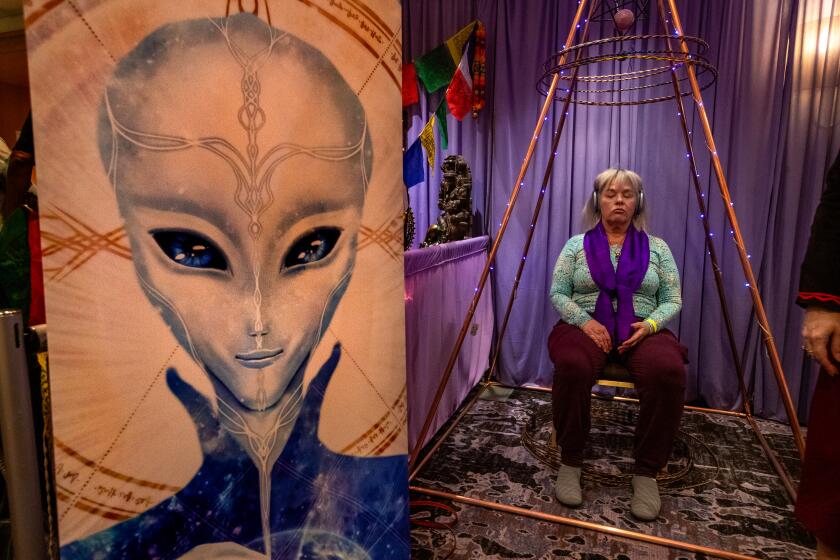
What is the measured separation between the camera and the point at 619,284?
233 cm

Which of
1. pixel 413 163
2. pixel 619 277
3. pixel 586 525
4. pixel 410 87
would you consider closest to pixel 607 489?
pixel 586 525

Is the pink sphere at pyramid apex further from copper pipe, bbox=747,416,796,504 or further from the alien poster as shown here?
copper pipe, bbox=747,416,796,504

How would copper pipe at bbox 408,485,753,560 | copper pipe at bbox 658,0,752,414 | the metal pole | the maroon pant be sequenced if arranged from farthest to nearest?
copper pipe at bbox 658,0,752,414
the maroon pant
copper pipe at bbox 408,485,753,560
the metal pole

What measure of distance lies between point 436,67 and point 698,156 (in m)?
1.51

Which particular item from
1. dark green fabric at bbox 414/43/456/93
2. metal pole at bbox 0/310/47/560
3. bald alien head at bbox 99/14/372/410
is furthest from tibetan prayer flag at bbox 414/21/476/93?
metal pole at bbox 0/310/47/560

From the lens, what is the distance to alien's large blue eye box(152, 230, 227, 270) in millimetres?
925

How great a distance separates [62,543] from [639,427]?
190 centimetres

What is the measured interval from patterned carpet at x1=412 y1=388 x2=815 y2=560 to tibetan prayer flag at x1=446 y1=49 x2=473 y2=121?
1749 millimetres

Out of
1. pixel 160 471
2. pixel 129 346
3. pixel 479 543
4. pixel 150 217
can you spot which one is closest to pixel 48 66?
pixel 150 217

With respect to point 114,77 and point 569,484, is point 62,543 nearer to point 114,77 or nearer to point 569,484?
point 114,77

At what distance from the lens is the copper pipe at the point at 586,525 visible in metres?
1.69

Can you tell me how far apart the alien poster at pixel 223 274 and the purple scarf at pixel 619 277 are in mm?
1382

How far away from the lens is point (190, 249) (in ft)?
3.12

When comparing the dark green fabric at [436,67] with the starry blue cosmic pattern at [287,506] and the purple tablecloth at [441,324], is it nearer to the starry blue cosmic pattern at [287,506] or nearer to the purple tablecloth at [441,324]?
the purple tablecloth at [441,324]
